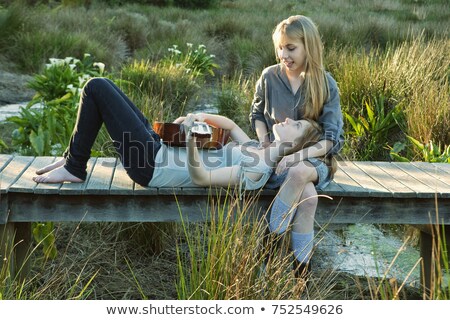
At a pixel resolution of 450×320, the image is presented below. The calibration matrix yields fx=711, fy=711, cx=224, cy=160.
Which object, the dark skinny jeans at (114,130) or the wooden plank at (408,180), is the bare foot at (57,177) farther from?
the wooden plank at (408,180)

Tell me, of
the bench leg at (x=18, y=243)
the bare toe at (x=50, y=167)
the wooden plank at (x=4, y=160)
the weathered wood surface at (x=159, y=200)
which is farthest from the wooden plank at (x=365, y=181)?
the wooden plank at (x=4, y=160)

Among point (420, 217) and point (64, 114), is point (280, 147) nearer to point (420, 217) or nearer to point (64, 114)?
point (420, 217)

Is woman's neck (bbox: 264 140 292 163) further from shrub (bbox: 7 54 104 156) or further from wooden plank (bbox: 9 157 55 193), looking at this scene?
shrub (bbox: 7 54 104 156)

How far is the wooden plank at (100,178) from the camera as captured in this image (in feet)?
10.8

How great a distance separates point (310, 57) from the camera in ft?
11.1

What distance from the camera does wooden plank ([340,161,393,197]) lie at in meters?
3.41

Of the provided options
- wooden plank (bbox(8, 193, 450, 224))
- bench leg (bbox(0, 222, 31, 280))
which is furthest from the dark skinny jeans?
bench leg (bbox(0, 222, 31, 280))

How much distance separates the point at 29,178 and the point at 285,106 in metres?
1.32

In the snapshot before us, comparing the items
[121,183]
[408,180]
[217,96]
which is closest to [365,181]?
[408,180]

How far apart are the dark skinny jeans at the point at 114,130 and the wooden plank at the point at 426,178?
1.38 m

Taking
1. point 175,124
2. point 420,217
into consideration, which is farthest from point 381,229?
point 175,124

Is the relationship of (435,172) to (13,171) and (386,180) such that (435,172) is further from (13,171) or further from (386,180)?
(13,171)

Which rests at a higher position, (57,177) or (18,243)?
(57,177)

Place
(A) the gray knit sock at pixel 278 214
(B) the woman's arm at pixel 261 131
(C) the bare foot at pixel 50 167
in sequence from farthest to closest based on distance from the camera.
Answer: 1. (B) the woman's arm at pixel 261 131
2. (C) the bare foot at pixel 50 167
3. (A) the gray knit sock at pixel 278 214
